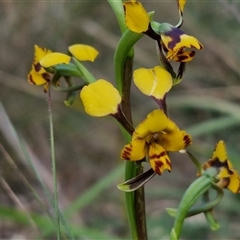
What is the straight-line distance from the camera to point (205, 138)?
2.31 metres

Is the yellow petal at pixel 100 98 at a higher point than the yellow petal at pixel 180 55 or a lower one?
lower

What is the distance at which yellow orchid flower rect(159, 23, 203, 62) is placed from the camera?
0.69 metres

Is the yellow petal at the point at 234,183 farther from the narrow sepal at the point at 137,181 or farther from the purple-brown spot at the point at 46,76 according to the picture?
the purple-brown spot at the point at 46,76

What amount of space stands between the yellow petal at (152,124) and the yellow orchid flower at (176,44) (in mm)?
76

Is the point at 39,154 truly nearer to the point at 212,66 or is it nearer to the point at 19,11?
the point at 19,11

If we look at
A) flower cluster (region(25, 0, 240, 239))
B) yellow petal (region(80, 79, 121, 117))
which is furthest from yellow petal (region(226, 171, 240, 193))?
yellow petal (region(80, 79, 121, 117))

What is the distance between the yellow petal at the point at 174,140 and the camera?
73cm

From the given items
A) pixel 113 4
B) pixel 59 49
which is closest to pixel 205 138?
pixel 59 49

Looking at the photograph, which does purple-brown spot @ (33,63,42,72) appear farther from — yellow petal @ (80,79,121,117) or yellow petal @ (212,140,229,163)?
yellow petal @ (212,140,229,163)

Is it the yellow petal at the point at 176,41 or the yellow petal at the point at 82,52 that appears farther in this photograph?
the yellow petal at the point at 82,52

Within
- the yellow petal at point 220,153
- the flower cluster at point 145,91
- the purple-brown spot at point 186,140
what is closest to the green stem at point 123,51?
the flower cluster at point 145,91

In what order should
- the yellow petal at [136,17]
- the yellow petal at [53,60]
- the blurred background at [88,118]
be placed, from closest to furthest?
the yellow petal at [136,17]
the yellow petal at [53,60]
the blurred background at [88,118]

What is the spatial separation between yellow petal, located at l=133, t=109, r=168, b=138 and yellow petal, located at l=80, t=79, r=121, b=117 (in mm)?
42

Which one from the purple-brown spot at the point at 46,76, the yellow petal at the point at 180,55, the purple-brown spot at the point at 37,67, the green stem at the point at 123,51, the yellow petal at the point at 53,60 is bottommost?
the yellow petal at the point at 180,55
